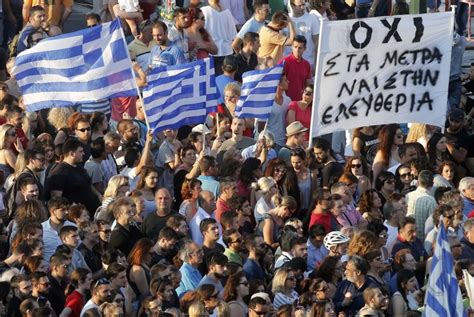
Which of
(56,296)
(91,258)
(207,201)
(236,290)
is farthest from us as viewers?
(207,201)

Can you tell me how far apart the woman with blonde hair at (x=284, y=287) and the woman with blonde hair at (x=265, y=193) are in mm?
2157

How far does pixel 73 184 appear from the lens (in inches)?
770

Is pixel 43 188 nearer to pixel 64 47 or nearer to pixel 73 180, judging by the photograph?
pixel 73 180

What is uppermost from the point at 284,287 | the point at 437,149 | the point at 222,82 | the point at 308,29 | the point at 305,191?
the point at 284,287

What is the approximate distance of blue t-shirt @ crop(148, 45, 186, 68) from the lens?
23672 mm

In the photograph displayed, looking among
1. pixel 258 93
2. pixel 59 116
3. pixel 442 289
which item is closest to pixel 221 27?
pixel 258 93

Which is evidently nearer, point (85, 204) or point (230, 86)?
point (85, 204)

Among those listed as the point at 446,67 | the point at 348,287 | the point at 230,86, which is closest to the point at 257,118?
the point at 230,86

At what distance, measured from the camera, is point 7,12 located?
2677cm

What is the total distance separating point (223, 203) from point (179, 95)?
1.91m

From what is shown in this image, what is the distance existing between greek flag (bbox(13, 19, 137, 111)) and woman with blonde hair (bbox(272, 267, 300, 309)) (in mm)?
Result: 3780

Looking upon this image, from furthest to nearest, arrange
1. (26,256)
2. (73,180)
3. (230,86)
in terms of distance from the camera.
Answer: (230,86) → (73,180) → (26,256)

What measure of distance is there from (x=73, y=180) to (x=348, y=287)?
3.13 metres

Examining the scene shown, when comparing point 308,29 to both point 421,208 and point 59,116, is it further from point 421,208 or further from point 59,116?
point 421,208
